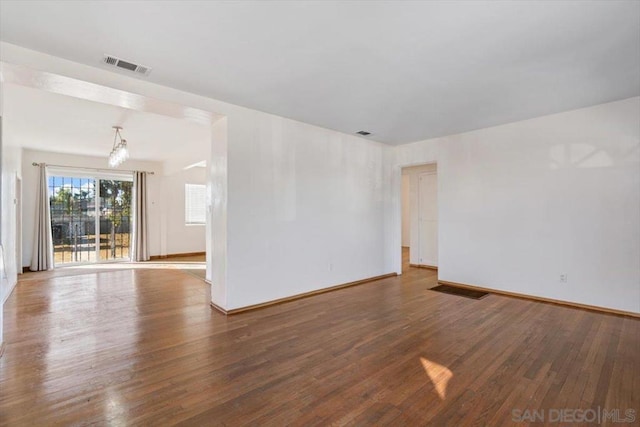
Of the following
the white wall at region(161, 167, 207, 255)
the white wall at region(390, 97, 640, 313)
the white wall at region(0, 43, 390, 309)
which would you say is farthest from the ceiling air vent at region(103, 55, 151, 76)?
A: the white wall at region(161, 167, 207, 255)

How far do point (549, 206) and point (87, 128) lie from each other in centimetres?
729

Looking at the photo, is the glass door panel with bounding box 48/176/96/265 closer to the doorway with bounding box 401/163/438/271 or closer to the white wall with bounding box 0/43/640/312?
the white wall with bounding box 0/43/640/312

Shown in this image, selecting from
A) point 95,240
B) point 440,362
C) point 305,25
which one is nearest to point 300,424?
point 440,362

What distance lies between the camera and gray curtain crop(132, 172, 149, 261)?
795 cm

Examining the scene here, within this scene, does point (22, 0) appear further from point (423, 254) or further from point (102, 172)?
point (423, 254)

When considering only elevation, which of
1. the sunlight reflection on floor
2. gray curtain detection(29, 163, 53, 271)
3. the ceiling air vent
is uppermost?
the ceiling air vent

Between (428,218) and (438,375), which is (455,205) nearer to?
(428,218)

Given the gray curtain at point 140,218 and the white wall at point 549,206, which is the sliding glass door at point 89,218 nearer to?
the gray curtain at point 140,218

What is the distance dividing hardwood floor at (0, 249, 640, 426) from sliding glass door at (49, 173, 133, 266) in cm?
350

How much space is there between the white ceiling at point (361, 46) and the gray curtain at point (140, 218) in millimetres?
5703

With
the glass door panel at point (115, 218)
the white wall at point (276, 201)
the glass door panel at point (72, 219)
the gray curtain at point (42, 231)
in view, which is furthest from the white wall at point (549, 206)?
the gray curtain at point (42, 231)

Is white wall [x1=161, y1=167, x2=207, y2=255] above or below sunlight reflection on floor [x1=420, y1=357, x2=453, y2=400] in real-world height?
above

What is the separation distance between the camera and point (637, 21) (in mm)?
2166

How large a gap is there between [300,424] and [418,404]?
0.81m
